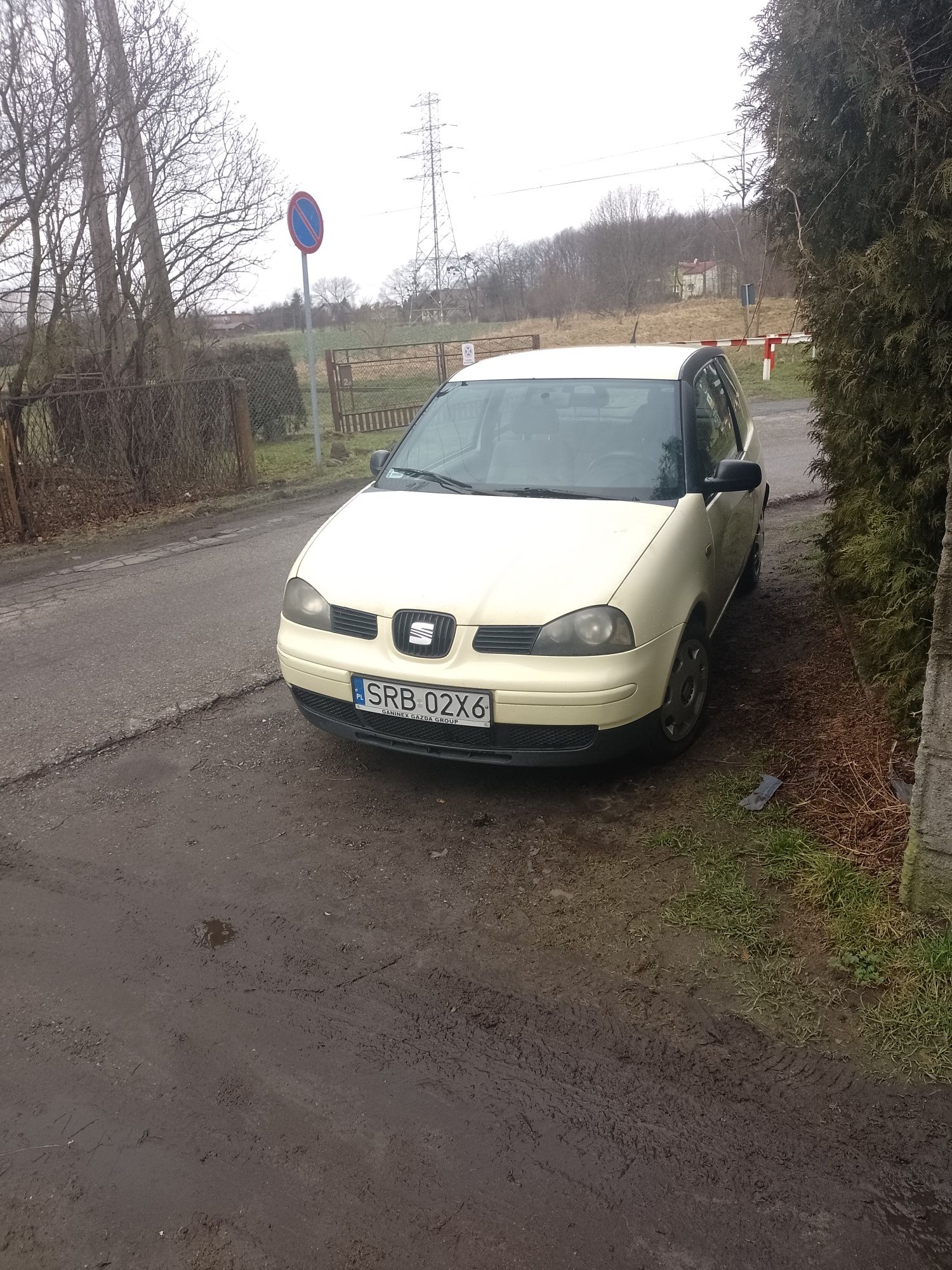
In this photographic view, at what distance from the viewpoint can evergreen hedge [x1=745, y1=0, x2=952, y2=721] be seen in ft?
12.3

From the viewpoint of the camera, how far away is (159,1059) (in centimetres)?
278

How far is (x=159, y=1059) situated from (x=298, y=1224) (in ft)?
2.41

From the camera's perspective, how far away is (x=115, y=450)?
34.7 feet

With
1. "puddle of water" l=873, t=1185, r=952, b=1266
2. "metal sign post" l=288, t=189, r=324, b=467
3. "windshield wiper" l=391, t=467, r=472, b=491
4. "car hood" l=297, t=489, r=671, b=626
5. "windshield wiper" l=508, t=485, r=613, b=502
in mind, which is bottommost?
"puddle of water" l=873, t=1185, r=952, b=1266

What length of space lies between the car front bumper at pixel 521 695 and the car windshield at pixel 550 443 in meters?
1.00

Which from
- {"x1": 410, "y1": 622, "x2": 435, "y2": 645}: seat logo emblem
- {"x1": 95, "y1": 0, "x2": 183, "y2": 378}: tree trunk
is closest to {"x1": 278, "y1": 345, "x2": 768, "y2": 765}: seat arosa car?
{"x1": 410, "y1": 622, "x2": 435, "y2": 645}: seat logo emblem

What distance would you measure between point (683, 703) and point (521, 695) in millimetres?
936

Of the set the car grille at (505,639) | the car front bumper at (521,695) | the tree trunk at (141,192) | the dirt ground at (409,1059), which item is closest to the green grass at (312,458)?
the tree trunk at (141,192)

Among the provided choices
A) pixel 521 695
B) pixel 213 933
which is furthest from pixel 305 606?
pixel 213 933

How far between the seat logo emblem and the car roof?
203 centimetres

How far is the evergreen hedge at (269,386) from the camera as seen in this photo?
1638 centimetres

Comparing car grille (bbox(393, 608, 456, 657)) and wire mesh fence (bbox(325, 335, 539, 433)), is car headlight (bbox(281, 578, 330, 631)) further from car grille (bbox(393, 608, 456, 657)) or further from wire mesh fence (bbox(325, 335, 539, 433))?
wire mesh fence (bbox(325, 335, 539, 433))

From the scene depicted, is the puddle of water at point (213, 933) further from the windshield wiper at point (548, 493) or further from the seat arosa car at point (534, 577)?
the windshield wiper at point (548, 493)

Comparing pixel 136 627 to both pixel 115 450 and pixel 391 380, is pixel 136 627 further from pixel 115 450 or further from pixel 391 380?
pixel 391 380
